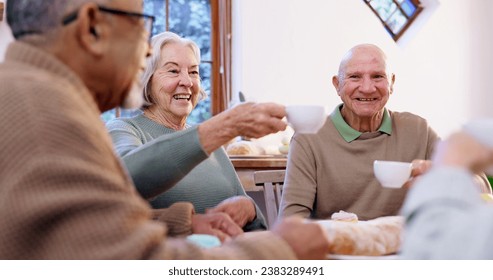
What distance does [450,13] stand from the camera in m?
4.43


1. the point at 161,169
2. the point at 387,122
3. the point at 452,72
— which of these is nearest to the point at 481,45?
the point at 452,72

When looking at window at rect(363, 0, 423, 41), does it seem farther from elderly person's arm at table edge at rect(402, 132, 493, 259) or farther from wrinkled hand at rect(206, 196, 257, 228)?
elderly person's arm at table edge at rect(402, 132, 493, 259)

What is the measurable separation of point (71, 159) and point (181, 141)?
26.4 inches

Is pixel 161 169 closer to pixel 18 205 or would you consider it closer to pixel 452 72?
pixel 18 205

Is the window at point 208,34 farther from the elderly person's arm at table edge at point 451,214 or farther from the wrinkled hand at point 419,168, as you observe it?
the elderly person's arm at table edge at point 451,214

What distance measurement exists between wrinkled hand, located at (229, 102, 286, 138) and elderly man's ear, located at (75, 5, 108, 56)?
0.57 m

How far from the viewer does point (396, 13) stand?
436 cm

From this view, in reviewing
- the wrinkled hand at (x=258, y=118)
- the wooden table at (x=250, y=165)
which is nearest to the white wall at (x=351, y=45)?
the wooden table at (x=250, y=165)

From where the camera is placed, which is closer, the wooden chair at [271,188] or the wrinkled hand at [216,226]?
the wrinkled hand at [216,226]

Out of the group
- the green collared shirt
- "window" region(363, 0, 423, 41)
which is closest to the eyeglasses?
the green collared shirt

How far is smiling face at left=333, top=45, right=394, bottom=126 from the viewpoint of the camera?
81.1 inches

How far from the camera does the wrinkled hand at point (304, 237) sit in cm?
86

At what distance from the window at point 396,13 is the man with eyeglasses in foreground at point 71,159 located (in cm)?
360

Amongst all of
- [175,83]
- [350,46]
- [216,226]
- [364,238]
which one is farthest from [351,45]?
[364,238]
